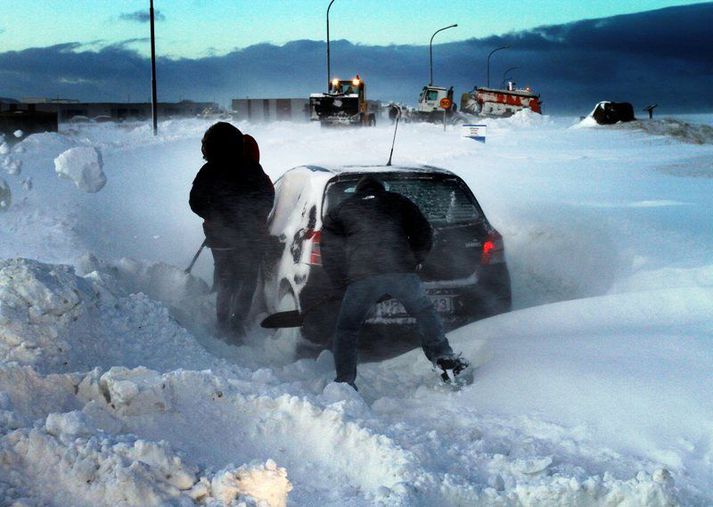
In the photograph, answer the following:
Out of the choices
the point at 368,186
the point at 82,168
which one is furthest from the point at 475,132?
the point at 368,186

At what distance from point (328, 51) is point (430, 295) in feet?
144

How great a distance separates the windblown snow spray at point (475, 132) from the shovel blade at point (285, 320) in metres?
15.4

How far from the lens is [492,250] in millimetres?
6305

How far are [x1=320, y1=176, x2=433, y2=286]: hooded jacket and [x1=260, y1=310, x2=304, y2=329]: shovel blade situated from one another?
67 cm

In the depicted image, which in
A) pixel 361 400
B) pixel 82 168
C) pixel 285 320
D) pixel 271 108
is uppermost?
pixel 271 108

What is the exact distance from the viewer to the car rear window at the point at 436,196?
6219 mm

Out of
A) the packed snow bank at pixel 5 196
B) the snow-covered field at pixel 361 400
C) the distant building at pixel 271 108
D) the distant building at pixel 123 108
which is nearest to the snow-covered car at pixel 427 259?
the snow-covered field at pixel 361 400

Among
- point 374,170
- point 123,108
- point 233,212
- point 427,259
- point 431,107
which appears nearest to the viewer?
point 427,259

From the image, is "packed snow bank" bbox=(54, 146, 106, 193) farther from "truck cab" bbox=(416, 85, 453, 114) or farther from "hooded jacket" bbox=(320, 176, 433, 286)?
"truck cab" bbox=(416, 85, 453, 114)

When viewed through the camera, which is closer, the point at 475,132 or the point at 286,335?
the point at 286,335

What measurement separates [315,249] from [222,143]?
1509mm

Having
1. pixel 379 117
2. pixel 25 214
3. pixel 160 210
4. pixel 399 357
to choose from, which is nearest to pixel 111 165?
pixel 160 210

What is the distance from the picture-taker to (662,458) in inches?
165

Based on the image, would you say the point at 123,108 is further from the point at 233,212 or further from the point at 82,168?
the point at 233,212
